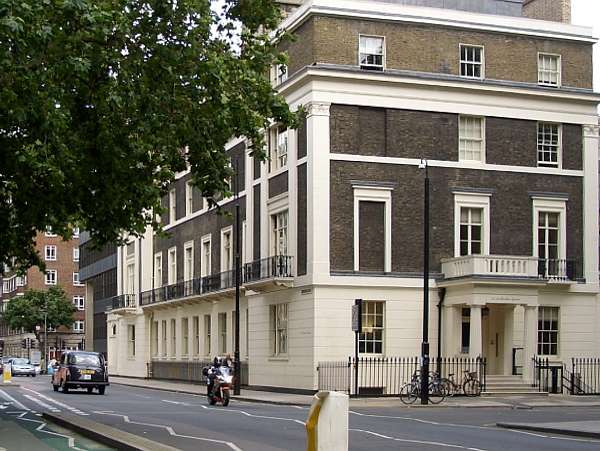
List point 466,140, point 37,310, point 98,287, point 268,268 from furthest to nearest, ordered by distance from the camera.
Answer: point 37,310 < point 98,287 < point 268,268 < point 466,140

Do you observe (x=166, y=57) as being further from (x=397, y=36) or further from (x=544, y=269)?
(x=544, y=269)

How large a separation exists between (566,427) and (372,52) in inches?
868

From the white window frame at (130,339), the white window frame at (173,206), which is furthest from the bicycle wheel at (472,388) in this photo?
the white window frame at (130,339)

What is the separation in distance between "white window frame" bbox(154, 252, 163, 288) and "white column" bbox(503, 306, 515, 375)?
28.9 meters

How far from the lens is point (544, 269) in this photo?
43.5 meters

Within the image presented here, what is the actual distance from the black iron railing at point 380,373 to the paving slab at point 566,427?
14800mm

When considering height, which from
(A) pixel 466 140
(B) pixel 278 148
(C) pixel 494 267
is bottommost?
(C) pixel 494 267

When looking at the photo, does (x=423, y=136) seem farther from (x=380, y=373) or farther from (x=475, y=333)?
(x=380, y=373)

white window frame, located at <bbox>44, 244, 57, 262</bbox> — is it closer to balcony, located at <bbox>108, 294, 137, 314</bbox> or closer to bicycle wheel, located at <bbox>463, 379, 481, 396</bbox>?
balcony, located at <bbox>108, 294, 137, 314</bbox>

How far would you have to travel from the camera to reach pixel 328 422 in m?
8.52

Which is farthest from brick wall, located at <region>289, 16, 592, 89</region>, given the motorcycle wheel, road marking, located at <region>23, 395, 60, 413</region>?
road marking, located at <region>23, 395, 60, 413</region>

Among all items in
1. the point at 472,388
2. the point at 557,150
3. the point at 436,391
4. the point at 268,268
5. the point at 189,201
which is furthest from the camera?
the point at 189,201

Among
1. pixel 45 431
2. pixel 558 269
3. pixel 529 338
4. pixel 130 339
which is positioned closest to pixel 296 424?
pixel 45 431

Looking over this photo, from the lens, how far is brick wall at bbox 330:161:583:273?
41312 millimetres
